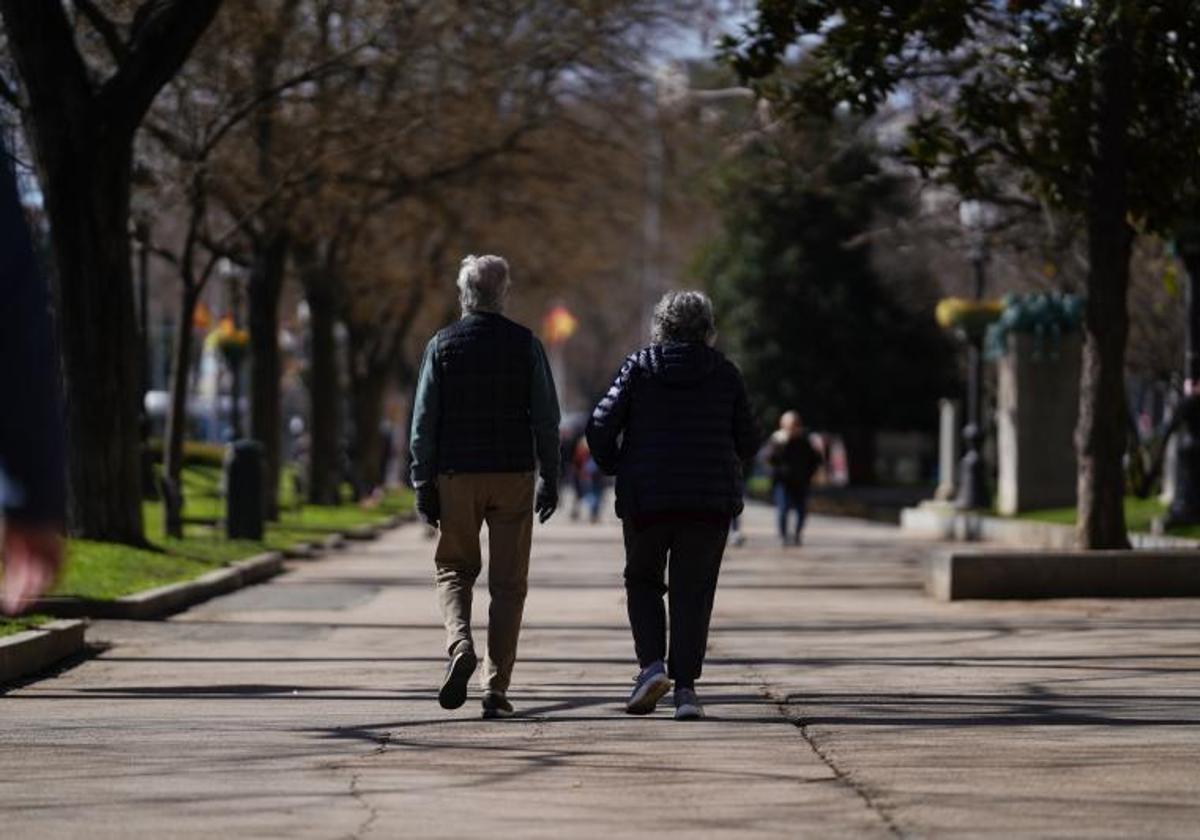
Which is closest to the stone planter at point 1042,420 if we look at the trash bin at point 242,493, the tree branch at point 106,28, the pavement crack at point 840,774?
the trash bin at point 242,493

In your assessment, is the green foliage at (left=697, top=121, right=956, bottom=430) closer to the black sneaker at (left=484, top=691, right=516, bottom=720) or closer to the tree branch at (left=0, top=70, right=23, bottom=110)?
the tree branch at (left=0, top=70, right=23, bottom=110)

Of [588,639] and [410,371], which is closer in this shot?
[588,639]

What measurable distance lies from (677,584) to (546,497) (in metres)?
0.66

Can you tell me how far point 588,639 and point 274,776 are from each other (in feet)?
23.5

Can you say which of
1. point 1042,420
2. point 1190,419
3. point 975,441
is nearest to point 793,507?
point 1042,420

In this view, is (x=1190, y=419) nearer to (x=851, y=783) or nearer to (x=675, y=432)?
(x=675, y=432)

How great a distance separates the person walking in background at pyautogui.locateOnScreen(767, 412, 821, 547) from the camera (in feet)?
110

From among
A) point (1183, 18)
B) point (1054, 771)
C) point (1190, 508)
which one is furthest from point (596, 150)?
point (1054, 771)

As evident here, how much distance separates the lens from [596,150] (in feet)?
125

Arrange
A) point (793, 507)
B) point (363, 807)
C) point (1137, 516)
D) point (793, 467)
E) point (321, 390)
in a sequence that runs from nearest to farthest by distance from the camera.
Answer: point (363, 807) < point (1137, 516) < point (793, 467) < point (793, 507) < point (321, 390)

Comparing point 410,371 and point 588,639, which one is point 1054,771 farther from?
point 410,371

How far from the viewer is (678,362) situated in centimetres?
1102

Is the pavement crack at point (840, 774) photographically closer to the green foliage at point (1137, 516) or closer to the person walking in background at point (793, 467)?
the green foliage at point (1137, 516)

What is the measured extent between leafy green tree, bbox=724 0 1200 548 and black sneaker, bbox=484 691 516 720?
1007 centimetres
